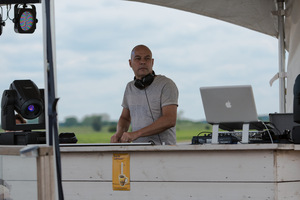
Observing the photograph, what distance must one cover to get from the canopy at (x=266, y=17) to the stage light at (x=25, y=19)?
87.8 inches

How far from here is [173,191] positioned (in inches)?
124

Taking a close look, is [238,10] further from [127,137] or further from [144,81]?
[127,137]

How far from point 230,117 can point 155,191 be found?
0.66m

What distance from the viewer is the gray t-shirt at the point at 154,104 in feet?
13.3

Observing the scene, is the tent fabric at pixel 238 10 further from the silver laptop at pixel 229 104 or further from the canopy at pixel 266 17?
the silver laptop at pixel 229 104

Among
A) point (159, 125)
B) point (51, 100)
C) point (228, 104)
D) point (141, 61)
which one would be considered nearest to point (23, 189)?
point (51, 100)

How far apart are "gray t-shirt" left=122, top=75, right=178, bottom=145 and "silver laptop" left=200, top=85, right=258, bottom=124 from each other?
79 centimetres

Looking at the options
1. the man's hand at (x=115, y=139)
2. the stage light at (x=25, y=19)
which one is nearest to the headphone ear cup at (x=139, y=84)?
the man's hand at (x=115, y=139)

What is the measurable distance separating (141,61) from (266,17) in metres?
2.02

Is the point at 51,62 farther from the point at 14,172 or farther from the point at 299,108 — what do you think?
the point at 299,108

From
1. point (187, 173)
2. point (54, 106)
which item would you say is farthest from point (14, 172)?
point (187, 173)

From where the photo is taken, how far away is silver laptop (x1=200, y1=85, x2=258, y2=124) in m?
3.15

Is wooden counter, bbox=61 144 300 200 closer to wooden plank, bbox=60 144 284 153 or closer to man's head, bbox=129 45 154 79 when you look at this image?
wooden plank, bbox=60 144 284 153

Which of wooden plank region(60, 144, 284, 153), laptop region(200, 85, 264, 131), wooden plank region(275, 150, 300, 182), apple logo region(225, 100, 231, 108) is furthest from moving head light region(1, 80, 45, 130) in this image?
wooden plank region(275, 150, 300, 182)
